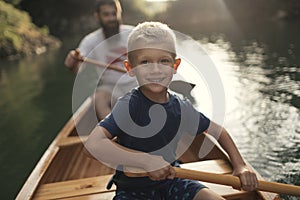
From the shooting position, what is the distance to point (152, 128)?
70.9 inches

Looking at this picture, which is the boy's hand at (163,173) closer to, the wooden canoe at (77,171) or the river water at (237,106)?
the wooden canoe at (77,171)

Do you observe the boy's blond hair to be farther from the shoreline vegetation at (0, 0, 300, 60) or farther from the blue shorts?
the shoreline vegetation at (0, 0, 300, 60)

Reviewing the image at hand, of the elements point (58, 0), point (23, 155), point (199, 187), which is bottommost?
point (23, 155)

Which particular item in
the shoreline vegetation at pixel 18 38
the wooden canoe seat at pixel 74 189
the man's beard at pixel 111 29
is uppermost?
the shoreline vegetation at pixel 18 38

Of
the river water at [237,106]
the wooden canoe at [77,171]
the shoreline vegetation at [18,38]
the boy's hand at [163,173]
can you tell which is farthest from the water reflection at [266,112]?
the shoreline vegetation at [18,38]

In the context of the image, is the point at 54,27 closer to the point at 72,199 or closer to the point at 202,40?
the point at 202,40

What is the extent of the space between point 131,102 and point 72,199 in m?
0.91

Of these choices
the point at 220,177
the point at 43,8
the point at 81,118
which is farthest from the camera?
the point at 43,8

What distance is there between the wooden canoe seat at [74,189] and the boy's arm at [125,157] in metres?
0.83

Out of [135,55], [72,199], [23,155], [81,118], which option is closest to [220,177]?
[135,55]

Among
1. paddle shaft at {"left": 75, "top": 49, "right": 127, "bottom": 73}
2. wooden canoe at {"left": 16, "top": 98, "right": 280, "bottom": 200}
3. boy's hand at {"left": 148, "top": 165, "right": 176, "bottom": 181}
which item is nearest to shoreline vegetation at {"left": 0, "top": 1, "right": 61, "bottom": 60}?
paddle shaft at {"left": 75, "top": 49, "right": 127, "bottom": 73}

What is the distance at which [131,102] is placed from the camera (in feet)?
5.85

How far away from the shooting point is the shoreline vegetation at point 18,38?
49.2ft

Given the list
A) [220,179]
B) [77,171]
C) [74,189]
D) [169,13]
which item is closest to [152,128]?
[220,179]
